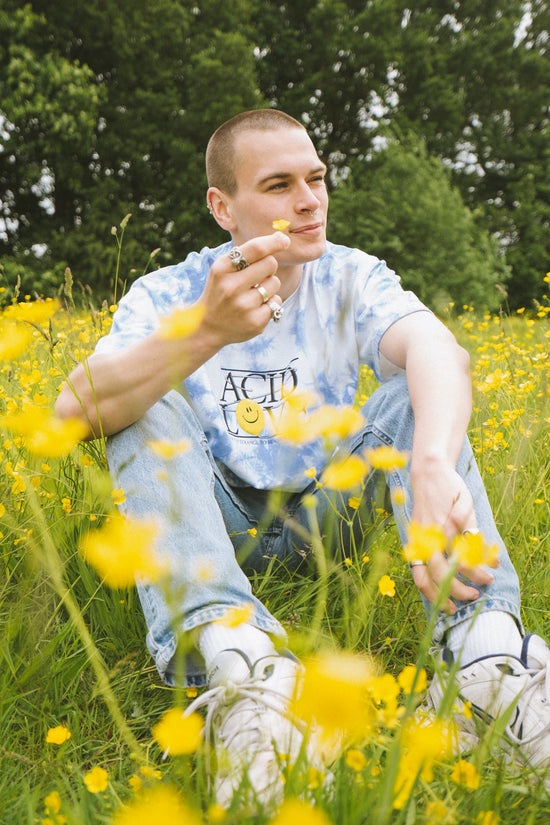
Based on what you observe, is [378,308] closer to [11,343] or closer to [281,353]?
[281,353]

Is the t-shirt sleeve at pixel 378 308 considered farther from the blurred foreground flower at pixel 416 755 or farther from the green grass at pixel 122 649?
the blurred foreground flower at pixel 416 755

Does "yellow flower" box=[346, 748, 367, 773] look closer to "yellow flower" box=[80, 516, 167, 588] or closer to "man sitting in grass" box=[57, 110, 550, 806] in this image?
"man sitting in grass" box=[57, 110, 550, 806]

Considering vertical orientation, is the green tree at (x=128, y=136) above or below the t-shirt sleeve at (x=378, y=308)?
above

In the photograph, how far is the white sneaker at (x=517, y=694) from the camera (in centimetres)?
88

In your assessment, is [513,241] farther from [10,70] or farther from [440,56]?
[10,70]

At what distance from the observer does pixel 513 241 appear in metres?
14.6

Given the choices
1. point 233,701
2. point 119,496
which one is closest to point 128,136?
point 119,496

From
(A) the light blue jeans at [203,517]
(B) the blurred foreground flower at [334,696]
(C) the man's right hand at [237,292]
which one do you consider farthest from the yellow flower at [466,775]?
(C) the man's right hand at [237,292]

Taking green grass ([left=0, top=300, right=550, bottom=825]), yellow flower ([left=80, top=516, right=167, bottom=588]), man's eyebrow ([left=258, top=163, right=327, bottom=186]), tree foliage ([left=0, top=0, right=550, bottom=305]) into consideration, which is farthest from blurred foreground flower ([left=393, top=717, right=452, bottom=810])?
tree foliage ([left=0, top=0, right=550, bottom=305])

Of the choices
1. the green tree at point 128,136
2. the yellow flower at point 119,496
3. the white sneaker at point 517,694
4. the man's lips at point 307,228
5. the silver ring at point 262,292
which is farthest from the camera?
the green tree at point 128,136

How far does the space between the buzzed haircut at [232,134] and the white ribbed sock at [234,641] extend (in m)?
1.21

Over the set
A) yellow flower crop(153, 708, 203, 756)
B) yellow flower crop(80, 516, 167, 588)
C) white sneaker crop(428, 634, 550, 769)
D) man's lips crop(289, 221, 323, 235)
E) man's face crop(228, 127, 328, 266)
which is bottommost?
white sneaker crop(428, 634, 550, 769)

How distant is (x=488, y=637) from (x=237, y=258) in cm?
76

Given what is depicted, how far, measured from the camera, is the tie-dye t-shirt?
1.45m
